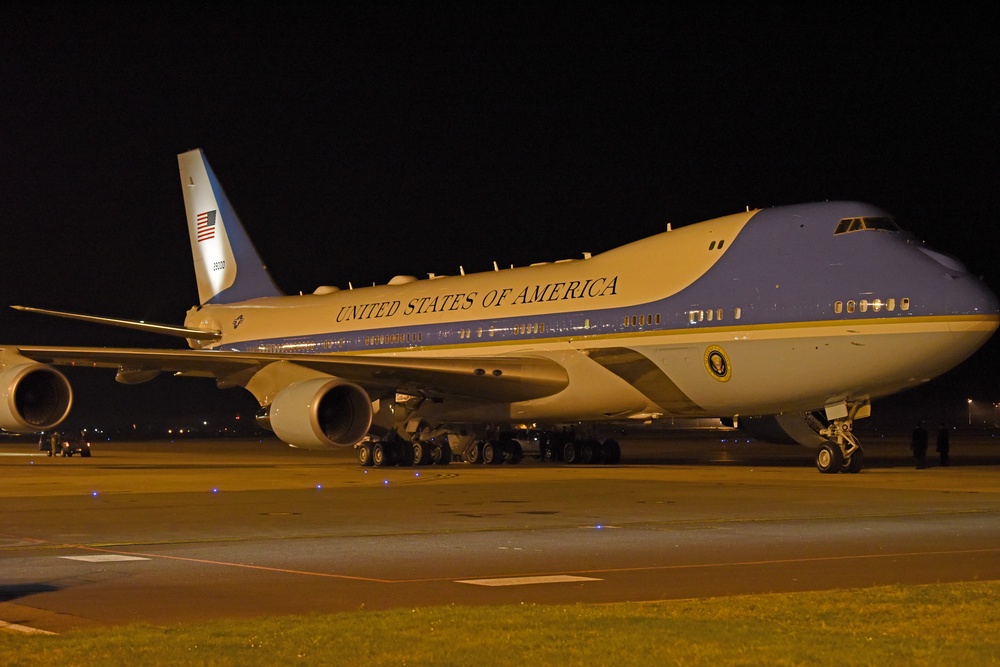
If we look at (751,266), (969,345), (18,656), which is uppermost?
(751,266)

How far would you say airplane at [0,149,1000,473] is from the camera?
22.5 m

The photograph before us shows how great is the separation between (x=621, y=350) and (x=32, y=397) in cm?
1194

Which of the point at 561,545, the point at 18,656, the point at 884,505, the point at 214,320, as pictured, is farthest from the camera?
the point at 214,320

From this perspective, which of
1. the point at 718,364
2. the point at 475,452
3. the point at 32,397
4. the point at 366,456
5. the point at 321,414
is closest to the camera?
the point at 718,364

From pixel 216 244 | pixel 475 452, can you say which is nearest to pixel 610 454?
pixel 475 452

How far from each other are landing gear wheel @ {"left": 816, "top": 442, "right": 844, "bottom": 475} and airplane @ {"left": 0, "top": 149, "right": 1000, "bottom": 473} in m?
0.03

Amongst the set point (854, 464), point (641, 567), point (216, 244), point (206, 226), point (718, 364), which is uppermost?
point (206, 226)

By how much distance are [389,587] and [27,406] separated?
1917cm

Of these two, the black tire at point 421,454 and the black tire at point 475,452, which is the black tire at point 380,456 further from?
the black tire at point 475,452

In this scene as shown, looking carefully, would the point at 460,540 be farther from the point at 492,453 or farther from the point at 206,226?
the point at 206,226

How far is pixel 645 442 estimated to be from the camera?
48500 millimetres

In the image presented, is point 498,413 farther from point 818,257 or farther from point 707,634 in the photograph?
point 707,634

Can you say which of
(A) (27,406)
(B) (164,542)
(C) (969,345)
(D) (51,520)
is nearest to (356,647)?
(B) (164,542)

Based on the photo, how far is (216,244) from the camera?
41.8 m
